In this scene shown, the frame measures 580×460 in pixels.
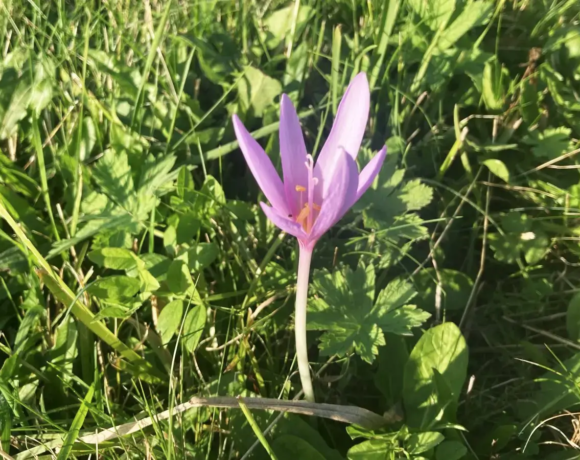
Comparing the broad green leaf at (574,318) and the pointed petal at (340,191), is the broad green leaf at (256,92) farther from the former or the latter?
the broad green leaf at (574,318)

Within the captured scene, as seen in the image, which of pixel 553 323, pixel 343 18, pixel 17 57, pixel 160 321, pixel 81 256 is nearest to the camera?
pixel 160 321

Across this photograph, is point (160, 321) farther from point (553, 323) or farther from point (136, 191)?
point (553, 323)

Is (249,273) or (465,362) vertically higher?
(249,273)

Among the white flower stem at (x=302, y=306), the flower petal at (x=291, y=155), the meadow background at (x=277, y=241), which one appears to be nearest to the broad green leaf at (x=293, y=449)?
the meadow background at (x=277, y=241)

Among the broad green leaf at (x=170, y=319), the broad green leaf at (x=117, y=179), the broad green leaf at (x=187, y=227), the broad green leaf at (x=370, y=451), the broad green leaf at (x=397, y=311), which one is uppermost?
the broad green leaf at (x=117, y=179)

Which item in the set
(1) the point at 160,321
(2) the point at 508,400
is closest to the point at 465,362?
(2) the point at 508,400

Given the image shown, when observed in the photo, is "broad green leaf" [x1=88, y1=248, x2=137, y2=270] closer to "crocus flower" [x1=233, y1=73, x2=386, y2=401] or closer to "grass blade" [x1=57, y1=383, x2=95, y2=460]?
"grass blade" [x1=57, y1=383, x2=95, y2=460]

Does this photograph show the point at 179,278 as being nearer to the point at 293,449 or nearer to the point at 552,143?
the point at 293,449
